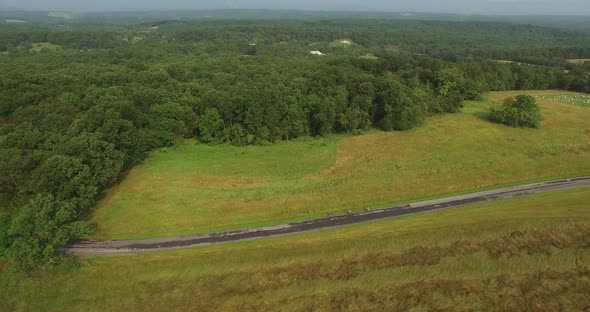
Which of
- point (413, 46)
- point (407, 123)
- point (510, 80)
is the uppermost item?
point (413, 46)

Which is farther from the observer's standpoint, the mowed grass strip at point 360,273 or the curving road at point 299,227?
the curving road at point 299,227

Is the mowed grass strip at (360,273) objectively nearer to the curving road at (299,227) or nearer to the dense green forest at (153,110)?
the curving road at (299,227)

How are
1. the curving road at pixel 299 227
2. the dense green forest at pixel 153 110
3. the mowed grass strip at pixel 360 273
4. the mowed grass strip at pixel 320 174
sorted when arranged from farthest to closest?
the mowed grass strip at pixel 320 174
the dense green forest at pixel 153 110
the curving road at pixel 299 227
the mowed grass strip at pixel 360 273

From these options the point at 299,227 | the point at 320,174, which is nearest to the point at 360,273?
the point at 299,227

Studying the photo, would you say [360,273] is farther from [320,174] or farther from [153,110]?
[153,110]

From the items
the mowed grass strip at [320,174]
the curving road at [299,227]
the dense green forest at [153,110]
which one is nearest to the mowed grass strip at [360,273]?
the curving road at [299,227]

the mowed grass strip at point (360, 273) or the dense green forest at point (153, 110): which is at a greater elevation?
the dense green forest at point (153, 110)

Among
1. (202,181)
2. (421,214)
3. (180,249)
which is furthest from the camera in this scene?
(202,181)

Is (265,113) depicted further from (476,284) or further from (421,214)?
(476,284)

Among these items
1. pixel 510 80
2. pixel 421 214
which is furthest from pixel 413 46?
pixel 421 214
